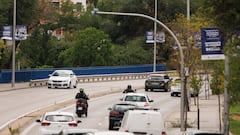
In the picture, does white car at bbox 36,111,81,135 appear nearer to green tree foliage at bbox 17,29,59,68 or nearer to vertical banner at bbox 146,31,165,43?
vertical banner at bbox 146,31,165,43

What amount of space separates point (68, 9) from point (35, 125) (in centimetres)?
7481

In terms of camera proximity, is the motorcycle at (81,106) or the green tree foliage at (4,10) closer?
the motorcycle at (81,106)

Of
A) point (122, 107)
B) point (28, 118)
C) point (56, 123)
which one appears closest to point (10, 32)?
point (28, 118)

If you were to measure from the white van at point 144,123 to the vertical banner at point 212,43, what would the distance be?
107 inches

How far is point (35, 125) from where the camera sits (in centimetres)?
3322

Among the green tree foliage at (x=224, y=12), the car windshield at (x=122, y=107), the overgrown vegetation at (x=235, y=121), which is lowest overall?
the overgrown vegetation at (x=235, y=121)

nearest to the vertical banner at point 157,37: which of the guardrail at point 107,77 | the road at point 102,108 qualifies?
the guardrail at point 107,77

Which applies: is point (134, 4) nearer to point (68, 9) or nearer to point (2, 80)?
point (68, 9)

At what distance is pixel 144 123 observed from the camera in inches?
899

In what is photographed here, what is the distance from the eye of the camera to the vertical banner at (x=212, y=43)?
22.4m

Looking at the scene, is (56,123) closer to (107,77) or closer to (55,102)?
(55,102)

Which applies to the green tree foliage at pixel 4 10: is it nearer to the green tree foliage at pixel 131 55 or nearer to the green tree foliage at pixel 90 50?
the green tree foliage at pixel 90 50

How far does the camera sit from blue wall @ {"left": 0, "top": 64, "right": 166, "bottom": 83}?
6835cm

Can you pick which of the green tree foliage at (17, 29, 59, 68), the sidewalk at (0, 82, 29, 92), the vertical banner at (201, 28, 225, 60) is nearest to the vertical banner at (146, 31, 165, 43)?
the sidewalk at (0, 82, 29, 92)
